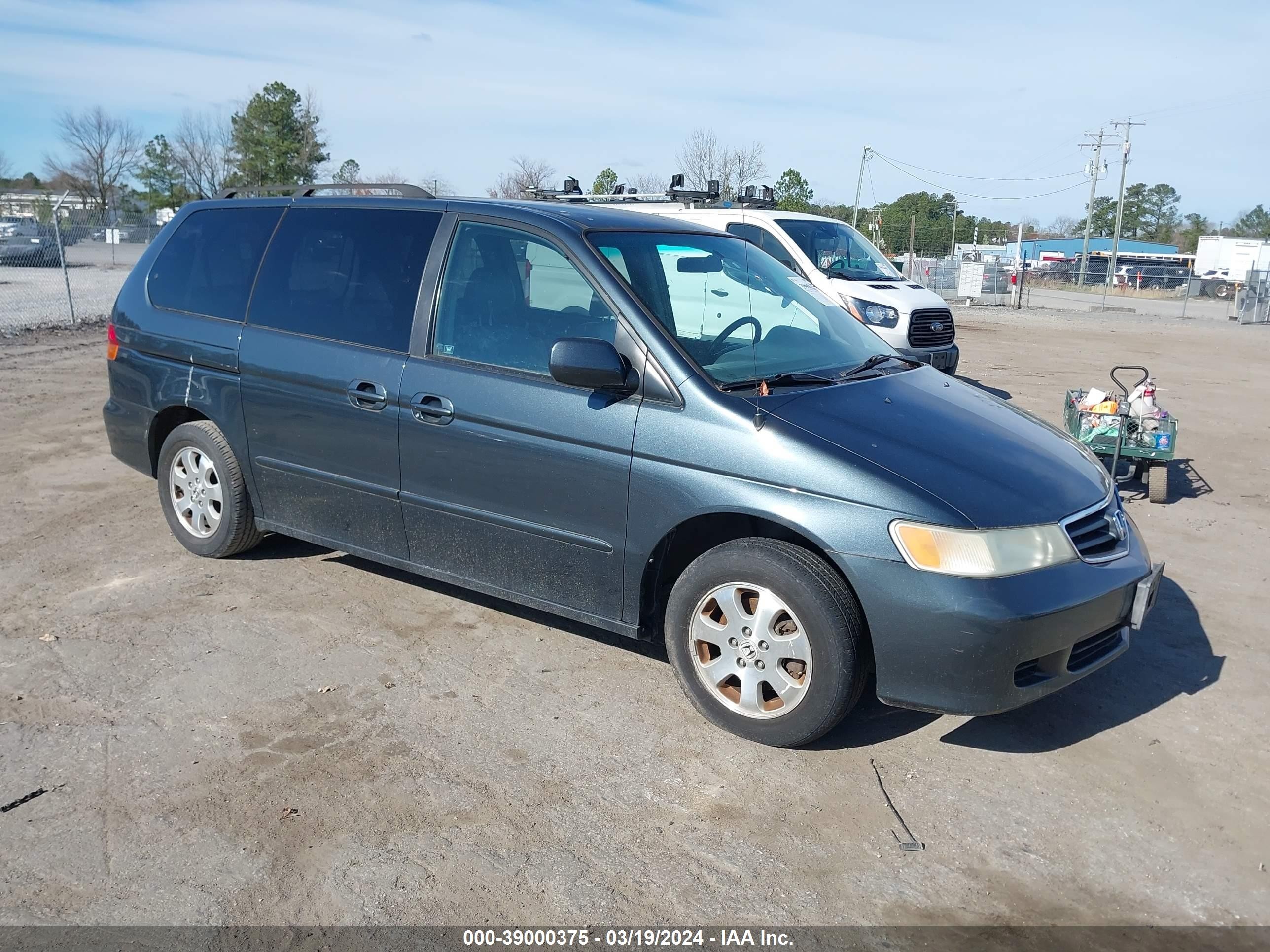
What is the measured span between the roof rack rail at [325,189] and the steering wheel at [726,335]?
5.29ft

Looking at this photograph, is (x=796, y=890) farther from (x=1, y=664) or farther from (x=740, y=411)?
(x=1, y=664)

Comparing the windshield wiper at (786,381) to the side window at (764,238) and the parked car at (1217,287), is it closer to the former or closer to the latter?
the side window at (764,238)

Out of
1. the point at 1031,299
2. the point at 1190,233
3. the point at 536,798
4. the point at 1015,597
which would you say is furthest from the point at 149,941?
the point at 1190,233

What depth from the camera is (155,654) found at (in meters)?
4.34

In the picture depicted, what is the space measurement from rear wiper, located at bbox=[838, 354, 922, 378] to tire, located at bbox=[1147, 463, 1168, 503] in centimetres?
314

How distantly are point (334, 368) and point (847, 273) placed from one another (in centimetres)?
803

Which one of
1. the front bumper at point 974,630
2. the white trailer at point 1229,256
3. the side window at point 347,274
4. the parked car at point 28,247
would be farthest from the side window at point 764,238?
the white trailer at point 1229,256

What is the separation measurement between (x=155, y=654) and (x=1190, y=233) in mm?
97048

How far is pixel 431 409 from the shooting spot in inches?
169

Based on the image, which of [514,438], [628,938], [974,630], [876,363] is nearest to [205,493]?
[514,438]

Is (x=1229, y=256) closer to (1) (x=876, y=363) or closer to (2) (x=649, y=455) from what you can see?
(1) (x=876, y=363)

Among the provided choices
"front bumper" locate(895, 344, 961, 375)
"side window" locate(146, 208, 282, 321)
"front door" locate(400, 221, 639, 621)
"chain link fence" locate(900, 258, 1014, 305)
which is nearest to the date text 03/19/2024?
"front door" locate(400, 221, 639, 621)

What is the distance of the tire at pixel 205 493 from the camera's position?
5195mm

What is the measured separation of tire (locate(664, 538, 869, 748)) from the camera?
345 cm
